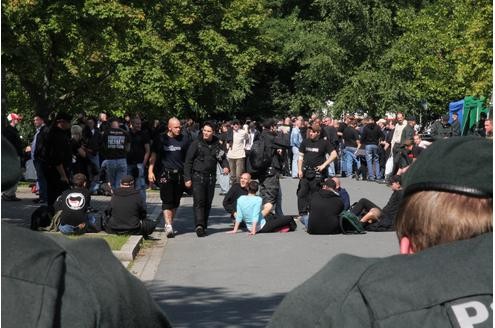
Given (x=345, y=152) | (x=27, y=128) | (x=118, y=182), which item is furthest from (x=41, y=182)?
(x=345, y=152)

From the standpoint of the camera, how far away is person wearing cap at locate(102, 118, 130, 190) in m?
21.0

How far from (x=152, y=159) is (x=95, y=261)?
54.5ft

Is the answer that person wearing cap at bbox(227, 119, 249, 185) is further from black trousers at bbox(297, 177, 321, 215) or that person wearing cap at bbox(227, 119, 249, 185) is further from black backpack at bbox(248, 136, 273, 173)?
black trousers at bbox(297, 177, 321, 215)

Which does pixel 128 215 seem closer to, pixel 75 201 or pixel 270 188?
pixel 75 201

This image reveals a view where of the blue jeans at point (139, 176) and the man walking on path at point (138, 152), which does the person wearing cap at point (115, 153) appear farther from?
the man walking on path at point (138, 152)

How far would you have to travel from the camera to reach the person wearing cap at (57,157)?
63.2 ft

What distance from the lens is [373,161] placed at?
34.2 m

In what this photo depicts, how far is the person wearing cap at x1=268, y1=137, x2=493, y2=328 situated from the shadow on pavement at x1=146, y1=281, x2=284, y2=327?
7.45 m

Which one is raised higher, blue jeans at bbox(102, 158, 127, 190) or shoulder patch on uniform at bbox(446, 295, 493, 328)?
shoulder patch on uniform at bbox(446, 295, 493, 328)

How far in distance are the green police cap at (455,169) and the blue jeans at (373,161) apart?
31.6 m

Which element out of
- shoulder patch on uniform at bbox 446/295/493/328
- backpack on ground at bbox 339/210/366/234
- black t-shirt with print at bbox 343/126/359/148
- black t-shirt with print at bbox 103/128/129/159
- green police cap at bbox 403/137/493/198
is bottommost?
black t-shirt with print at bbox 343/126/359/148

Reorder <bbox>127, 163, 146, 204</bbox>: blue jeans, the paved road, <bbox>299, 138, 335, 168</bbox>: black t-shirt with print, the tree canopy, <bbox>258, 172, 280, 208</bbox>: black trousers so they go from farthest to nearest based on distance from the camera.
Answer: the tree canopy → <bbox>127, 163, 146, 204</bbox>: blue jeans → <bbox>299, 138, 335, 168</bbox>: black t-shirt with print → <bbox>258, 172, 280, 208</bbox>: black trousers → the paved road

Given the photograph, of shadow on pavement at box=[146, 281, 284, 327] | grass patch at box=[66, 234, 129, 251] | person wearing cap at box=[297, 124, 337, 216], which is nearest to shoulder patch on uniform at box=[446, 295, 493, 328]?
shadow on pavement at box=[146, 281, 284, 327]

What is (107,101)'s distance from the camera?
96.4 ft
